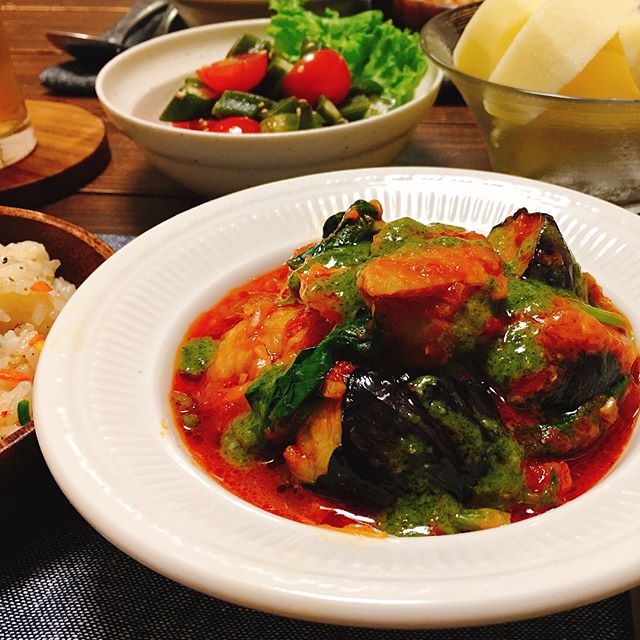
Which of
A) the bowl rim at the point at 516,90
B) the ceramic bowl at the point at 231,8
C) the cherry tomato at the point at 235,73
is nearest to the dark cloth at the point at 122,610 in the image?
the bowl rim at the point at 516,90

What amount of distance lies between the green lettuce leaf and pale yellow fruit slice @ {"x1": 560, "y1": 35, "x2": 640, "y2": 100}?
1.23 meters

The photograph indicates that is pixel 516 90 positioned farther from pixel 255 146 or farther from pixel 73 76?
pixel 73 76

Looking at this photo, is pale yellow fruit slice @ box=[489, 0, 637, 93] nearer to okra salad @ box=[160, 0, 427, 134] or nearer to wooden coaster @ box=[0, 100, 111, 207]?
okra salad @ box=[160, 0, 427, 134]

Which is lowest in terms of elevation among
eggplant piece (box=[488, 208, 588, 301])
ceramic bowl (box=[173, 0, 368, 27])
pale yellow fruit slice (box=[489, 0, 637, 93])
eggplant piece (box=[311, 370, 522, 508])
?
ceramic bowl (box=[173, 0, 368, 27])

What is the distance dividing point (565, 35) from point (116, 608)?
101 inches

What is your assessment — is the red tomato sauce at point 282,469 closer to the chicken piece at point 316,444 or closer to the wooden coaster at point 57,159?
the chicken piece at point 316,444

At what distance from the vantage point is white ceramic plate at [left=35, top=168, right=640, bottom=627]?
121 cm

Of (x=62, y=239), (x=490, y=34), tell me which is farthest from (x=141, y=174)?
(x=490, y=34)

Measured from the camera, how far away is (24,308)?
2.40 meters

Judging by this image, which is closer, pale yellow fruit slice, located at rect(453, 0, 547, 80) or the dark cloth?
the dark cloth

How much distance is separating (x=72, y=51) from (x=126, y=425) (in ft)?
13.2

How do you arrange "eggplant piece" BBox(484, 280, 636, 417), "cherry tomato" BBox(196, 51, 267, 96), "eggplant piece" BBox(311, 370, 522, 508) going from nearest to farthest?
"eggplant piece" BBox(311, 370, 522, 508) → "eggplant piece" BBox(484, 280, 636, 417) → "cherry tomato" BBox(196, 51, 267, 96)

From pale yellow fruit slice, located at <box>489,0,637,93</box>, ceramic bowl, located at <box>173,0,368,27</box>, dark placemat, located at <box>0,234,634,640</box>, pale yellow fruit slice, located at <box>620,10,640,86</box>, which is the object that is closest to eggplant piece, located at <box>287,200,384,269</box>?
dark placemat, located at <box>0,234,634,640</box>

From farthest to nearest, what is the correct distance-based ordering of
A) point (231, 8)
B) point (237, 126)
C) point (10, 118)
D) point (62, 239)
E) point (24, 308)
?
point (231, 8), point (10, 118), point (237, 126), point (62, 239), point (24, 308)
